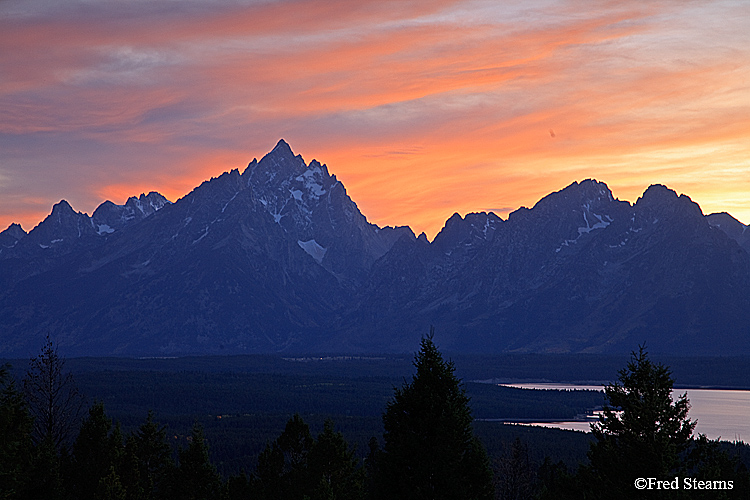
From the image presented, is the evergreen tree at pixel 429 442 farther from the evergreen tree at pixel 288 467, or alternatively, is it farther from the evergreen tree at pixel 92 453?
the evergreen tree at pixel 92 453

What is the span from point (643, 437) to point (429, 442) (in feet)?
30.0

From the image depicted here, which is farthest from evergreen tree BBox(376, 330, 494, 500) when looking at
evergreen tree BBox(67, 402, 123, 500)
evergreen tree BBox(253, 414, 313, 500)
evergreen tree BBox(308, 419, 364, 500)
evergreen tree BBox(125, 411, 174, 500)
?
evergreen tree BBox(67, 402, 123, 500)

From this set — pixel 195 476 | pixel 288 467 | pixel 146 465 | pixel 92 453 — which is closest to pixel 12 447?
pixel 195 476

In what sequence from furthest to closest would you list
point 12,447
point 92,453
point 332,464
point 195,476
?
point 92,453, point 195,476, point 332,464, point 12,447

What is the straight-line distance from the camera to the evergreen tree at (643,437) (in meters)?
35.1

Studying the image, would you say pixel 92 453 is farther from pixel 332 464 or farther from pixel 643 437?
pixel 643 437

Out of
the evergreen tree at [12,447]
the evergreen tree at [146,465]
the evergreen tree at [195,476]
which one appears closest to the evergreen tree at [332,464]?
the evergreen tree at [195,476]

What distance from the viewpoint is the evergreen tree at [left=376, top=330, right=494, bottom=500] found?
119ft

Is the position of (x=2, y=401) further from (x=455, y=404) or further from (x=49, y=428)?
(x=455, y=404)

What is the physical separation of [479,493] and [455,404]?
4.97m

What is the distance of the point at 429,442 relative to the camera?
121ft

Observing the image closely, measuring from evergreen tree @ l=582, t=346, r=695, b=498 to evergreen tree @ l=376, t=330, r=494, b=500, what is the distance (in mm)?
6190

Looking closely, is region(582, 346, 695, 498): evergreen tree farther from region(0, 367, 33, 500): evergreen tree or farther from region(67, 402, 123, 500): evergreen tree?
region(67, 402, 123, 500): evergreen tree

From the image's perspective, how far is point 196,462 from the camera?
5766 centimetres
